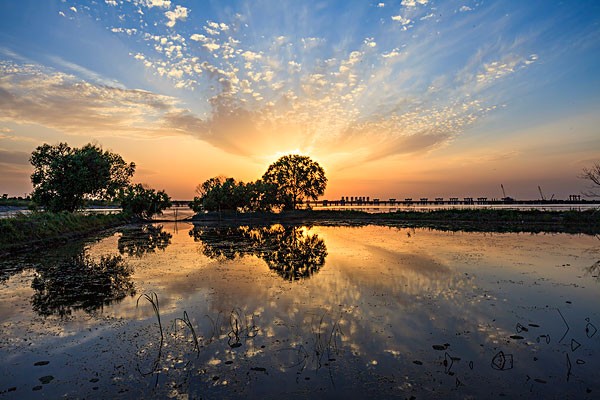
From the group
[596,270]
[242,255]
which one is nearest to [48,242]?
[242,255]

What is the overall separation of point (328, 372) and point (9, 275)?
682 inches

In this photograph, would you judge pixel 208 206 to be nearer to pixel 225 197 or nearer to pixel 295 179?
pixel 225 197

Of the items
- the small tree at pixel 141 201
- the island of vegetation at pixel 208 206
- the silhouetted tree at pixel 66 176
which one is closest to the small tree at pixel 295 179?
the island of vegetation at pixel 208 206

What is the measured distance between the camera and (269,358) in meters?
7.31

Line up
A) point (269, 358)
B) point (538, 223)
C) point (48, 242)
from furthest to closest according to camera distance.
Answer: point (538, 223)
point (48, 242)
point (269, 358)

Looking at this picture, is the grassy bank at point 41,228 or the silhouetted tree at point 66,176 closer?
the grassy bank at point 41,228

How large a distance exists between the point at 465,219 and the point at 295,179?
36324mm

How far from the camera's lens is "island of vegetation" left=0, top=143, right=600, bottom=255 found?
31781 millimetres

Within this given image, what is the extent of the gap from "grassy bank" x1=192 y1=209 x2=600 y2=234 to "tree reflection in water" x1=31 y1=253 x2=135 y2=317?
3837cm

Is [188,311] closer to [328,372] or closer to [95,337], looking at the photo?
[95,337]

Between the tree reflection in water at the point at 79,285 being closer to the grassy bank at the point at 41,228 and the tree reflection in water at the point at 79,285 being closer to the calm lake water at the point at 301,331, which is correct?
the calm lake water at the point at 301,331

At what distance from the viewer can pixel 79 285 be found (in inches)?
542

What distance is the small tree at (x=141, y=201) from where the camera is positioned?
5976cm

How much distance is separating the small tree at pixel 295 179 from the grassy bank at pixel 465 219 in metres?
4.56
